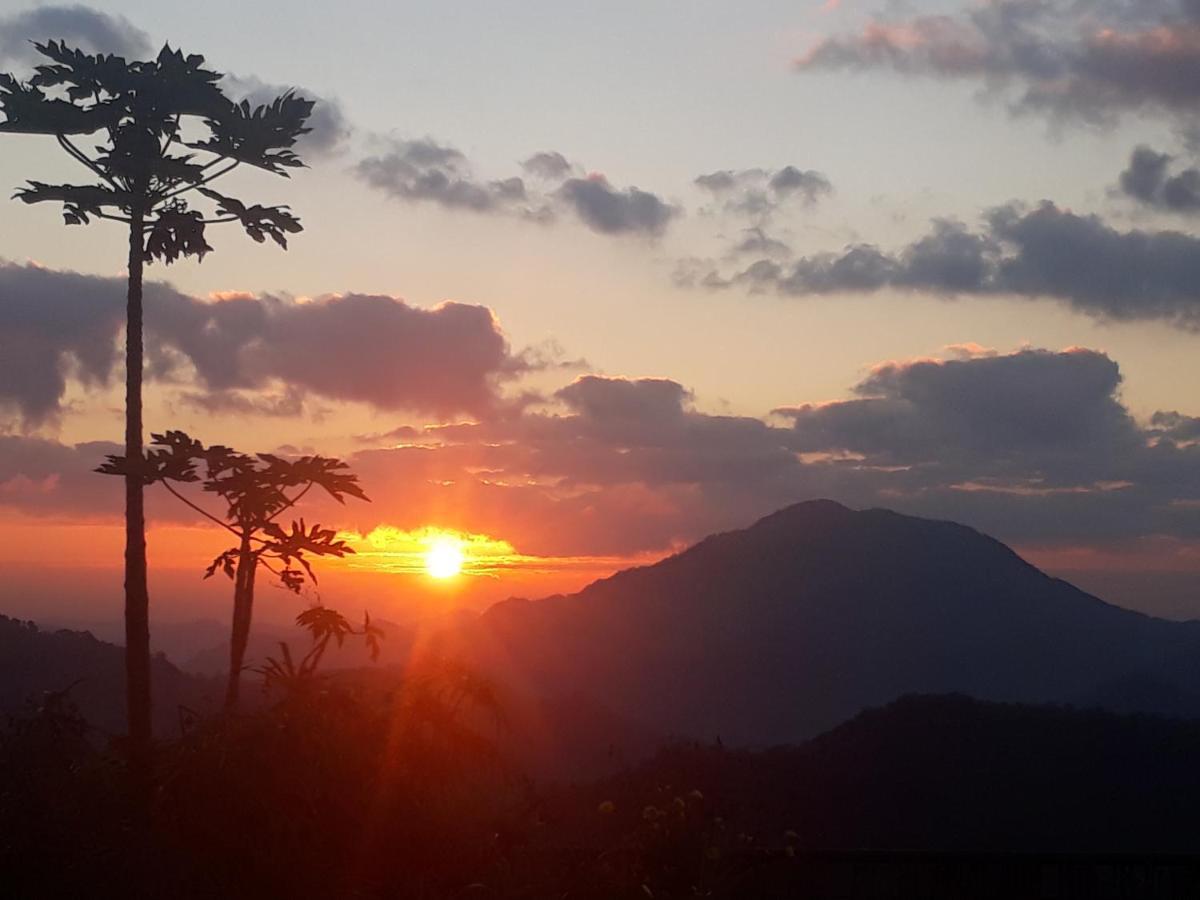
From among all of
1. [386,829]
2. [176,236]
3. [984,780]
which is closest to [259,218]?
[176,236]

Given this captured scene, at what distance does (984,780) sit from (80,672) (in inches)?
1888

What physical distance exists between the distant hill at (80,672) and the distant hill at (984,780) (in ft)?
92.2

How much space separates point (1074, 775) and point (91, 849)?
57.6 m

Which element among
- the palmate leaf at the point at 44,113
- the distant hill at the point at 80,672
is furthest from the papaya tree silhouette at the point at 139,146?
the distant hill at the point at 80,672

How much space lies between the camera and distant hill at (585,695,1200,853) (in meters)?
50.1

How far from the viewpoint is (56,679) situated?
67625 millimetres

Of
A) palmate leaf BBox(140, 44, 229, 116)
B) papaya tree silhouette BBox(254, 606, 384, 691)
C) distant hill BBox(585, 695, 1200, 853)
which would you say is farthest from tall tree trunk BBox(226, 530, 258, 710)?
distant hill BBox(585, 695, 1200, 853)

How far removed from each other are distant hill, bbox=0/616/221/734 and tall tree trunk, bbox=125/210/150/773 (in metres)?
39.8

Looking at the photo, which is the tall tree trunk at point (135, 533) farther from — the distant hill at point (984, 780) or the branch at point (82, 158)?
the distant hill at point (984, 780)

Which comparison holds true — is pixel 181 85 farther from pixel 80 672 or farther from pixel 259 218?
pixel 80 672

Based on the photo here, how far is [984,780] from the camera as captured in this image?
58.4 meters

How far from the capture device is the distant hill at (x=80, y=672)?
62438mm

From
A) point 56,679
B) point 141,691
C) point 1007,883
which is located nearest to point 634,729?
point 56,679

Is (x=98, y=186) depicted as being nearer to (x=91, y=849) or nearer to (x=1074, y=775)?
(x=91, y=849)
